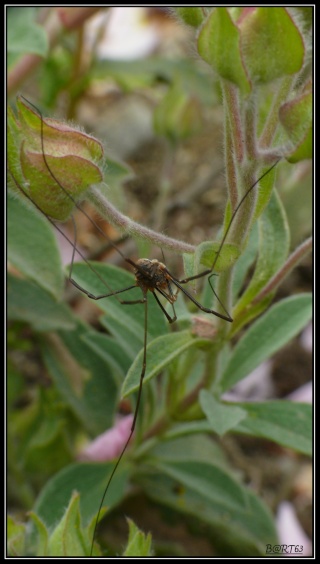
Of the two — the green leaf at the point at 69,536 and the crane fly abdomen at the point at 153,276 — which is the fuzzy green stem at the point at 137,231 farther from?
the green leaf at the point at 69,536

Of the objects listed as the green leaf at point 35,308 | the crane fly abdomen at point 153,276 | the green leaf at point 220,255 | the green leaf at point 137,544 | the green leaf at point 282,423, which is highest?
the green leaf at point 35,308

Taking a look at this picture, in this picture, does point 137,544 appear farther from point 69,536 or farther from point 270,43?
point 270,43

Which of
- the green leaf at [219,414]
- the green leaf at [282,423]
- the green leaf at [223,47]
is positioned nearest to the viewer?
the green leaf at [223,47]

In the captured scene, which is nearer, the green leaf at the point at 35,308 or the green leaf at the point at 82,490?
the green leaf at the point at 82,490

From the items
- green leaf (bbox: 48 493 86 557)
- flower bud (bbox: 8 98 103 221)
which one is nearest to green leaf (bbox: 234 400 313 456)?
green leaf (bbox: 48 493 86 557)

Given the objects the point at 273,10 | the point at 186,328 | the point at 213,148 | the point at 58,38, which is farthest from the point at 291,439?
the point at 213,148

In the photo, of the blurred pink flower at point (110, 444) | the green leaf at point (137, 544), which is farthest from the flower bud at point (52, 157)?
the blurred pink flower at point (110, 444)

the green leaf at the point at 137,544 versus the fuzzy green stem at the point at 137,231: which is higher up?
the fuzzy green stem at the point at 137,231

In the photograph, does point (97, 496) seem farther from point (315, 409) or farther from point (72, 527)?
point (315, 409)
